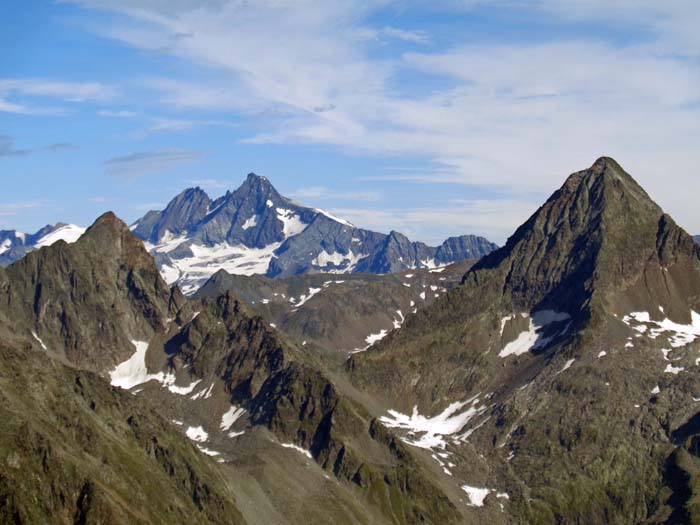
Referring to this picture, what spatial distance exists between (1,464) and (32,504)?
34.2 ft

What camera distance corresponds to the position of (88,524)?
656ft

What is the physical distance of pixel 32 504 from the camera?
196m

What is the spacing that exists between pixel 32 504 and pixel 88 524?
38.9 ft

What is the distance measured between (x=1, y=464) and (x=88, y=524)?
21131 millimetres

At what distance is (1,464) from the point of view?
651ft
